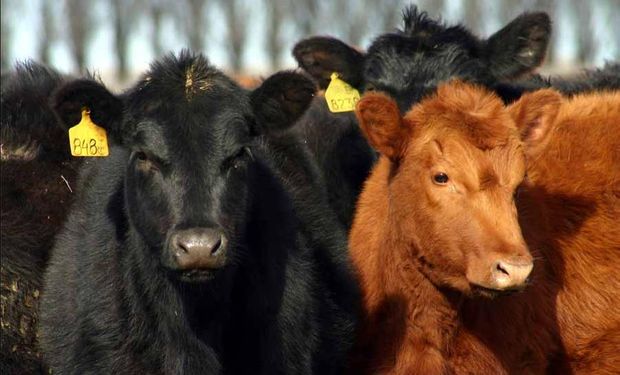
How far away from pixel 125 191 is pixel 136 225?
0.91 feet

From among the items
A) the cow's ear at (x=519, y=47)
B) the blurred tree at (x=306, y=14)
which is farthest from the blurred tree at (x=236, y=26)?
the cow's ear at (x=519, y=47)

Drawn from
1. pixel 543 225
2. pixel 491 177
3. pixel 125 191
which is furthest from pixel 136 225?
pixel 543 225

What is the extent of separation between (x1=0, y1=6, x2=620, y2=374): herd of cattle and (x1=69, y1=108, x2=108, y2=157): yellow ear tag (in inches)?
2.6

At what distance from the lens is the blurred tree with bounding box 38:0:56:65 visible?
99.2 ft

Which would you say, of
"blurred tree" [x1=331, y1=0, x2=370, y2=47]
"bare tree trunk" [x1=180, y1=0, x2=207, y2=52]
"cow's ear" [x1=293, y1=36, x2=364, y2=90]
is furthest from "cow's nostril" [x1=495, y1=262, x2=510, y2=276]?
"bare tree trunk" [x1=180, y1=0, x2=207, y2=52]

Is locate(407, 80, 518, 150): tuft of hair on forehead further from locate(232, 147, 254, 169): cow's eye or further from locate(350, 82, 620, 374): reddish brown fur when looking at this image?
locate(232, 147, 254, 169): cow's eye

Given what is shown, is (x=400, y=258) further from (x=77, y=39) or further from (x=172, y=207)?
(x=77, y=39)

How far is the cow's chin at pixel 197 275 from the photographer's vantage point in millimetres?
6676

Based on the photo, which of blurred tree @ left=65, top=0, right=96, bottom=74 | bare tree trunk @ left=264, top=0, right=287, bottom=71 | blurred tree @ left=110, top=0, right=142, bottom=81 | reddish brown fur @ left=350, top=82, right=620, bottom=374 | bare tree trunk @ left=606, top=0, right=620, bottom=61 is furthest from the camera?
bare tree trunk @ left=606, top=0, right=620, bottom=61

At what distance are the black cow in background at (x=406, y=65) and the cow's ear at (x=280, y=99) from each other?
2098 millimetres

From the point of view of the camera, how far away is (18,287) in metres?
8.85

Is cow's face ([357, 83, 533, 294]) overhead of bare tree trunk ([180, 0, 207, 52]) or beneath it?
beneath

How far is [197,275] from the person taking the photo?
6695 millimetres

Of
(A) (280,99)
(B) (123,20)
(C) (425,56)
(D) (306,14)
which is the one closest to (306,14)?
(D) (306,14)
